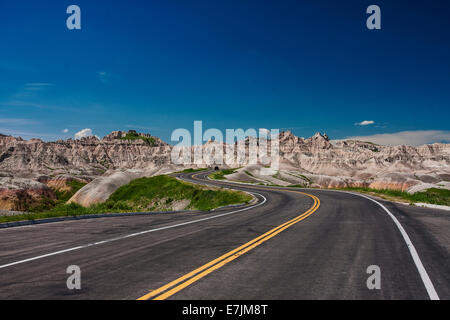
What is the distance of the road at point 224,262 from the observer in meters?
5.61

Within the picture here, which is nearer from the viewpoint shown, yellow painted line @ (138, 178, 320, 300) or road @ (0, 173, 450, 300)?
yellow painted line @ (138, 178, 320, 300)

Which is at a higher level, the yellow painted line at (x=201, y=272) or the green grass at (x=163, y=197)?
the yellow painted line at (x=201, y=272)

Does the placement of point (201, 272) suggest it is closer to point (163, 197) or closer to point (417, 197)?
point (417, 197)

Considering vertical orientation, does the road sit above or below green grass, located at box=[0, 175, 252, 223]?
above

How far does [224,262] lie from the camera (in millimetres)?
7457

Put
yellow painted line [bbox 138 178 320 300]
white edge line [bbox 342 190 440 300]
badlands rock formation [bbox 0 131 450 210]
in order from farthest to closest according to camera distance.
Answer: badlands rock formation [bbox 0 131 450 210], white edge line [bbox 342 190 440 300], yellow painted line [bbox 138 178 320 300]

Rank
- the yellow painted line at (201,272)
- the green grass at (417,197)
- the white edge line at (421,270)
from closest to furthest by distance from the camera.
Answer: the yellow painted line at (201,272) < the white edge line at (421,270) < the green grass at (417,197)

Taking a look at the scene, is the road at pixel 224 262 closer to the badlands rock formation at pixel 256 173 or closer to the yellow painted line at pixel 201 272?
the yellow painted line at pixel 201 272

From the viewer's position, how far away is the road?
5.61 metres

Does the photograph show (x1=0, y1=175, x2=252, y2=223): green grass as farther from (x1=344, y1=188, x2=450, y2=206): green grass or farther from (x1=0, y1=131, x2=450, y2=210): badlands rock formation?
(x1=344, y1=188, x2=450, y2=206): green grass

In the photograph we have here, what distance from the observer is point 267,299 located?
524 cm

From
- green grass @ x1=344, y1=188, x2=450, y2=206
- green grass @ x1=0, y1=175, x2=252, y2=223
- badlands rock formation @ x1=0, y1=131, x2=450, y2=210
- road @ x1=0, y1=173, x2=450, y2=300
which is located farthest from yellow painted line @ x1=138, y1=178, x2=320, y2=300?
badlands rock formation @ x1=0, y1=131, x2=450, y2=210

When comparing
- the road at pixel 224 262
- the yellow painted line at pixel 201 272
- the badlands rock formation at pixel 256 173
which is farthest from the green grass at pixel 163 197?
the yellow painted line at pixel 201 272

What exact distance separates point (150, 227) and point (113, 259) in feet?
18.2
